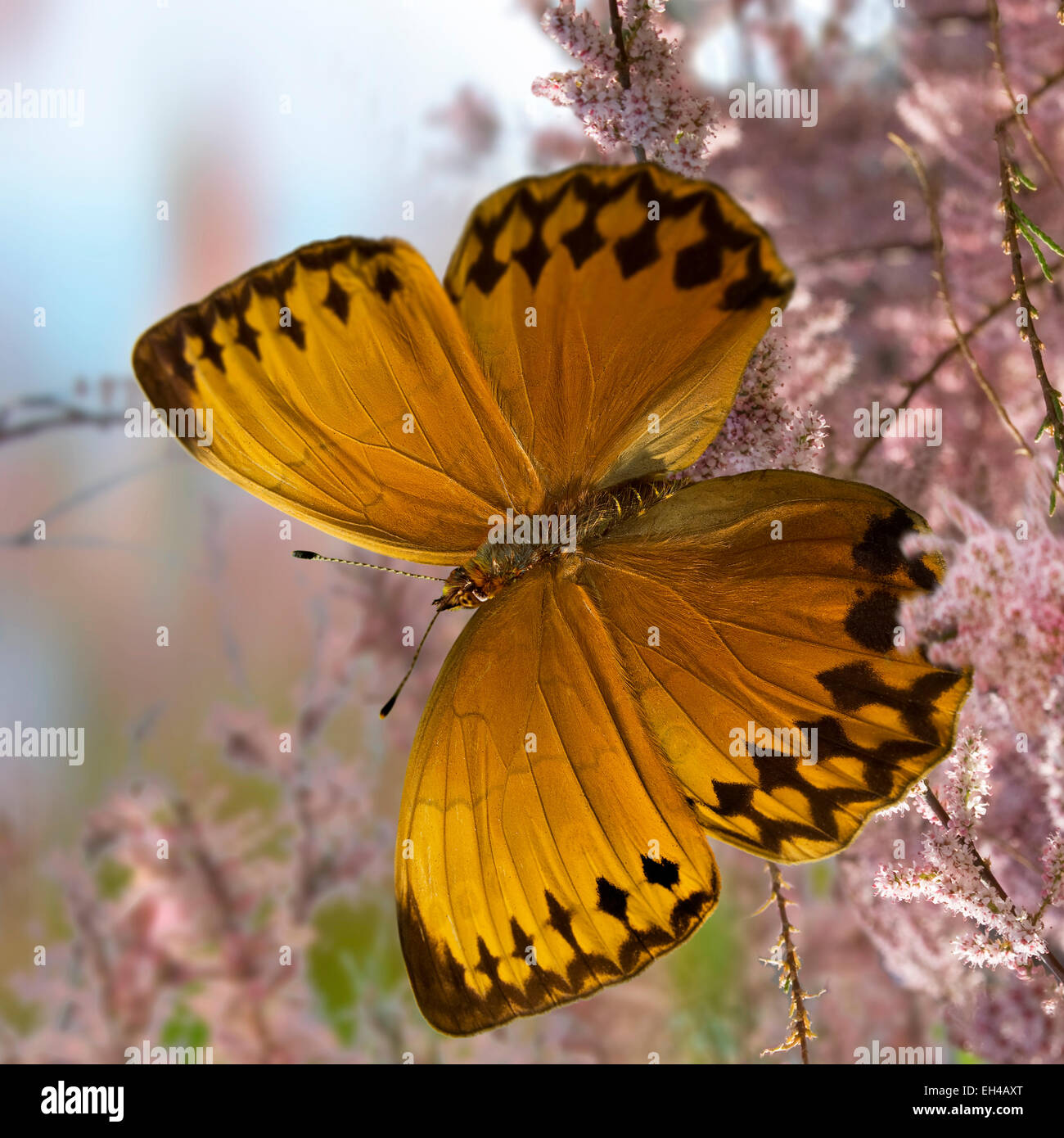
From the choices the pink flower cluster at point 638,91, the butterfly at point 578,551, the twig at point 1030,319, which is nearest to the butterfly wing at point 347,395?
the butterfly at point 578,551

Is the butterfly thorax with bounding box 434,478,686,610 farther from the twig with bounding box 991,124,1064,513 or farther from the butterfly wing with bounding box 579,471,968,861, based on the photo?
the twig with bounding box 991,124,1064,513

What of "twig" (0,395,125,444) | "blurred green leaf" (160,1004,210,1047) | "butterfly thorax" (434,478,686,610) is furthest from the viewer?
"blurred green leaf" (160,1004,210,1047)

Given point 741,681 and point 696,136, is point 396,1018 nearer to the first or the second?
point 741,681

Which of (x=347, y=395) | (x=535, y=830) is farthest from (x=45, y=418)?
(x=535, y=830)

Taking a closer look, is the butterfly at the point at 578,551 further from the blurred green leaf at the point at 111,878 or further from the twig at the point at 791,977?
the blurred green leaf at the point at 111,878

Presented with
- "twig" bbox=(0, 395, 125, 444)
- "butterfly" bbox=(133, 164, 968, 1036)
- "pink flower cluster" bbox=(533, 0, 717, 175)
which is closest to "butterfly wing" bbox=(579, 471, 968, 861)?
"butterfly" bbox=(133, 164, 968, 1036)

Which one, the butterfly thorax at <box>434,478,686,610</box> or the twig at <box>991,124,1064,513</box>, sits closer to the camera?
the twig at <box>991,124,1064,513</box>
